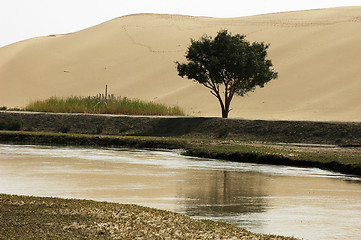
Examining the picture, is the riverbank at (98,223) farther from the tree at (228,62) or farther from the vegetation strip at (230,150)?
the tree at (228,62)

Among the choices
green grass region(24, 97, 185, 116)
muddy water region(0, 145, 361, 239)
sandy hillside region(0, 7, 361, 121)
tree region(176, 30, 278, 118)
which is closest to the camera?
muddy water region(0, 145, 361, 239)

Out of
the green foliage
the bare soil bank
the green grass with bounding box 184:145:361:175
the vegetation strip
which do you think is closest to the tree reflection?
the green grass with bounding box 184:145:361:175

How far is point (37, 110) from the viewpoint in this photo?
4994 centimetres

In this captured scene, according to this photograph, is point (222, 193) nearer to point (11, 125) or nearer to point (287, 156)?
point (287, 156)

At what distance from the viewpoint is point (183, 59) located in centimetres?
8725

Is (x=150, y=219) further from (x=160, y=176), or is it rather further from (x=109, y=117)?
(x=109, y=117)

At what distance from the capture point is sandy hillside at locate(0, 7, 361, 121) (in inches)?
2612

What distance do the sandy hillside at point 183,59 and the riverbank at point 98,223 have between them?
45.1 metres

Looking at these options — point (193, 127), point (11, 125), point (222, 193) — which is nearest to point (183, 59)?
point (11, 125)

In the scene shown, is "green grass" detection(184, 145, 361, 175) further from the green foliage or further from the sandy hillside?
the sandy hillside

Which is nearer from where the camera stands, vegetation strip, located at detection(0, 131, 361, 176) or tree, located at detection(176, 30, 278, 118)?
vegetation strip, located at detection(0, 131, 361, 176)

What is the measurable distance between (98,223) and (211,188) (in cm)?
675

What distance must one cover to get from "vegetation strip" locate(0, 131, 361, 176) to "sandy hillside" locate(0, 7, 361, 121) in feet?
85.4

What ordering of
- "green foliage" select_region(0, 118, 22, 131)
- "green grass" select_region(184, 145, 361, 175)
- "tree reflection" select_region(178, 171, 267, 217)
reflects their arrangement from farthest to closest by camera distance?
1. "green foliage" select_region(0, 118, 22, 131)
2. "green grass" select_region(184, 145, 361, 175)
3. "tree reflection" select_region(178, 171, 267, 217)
